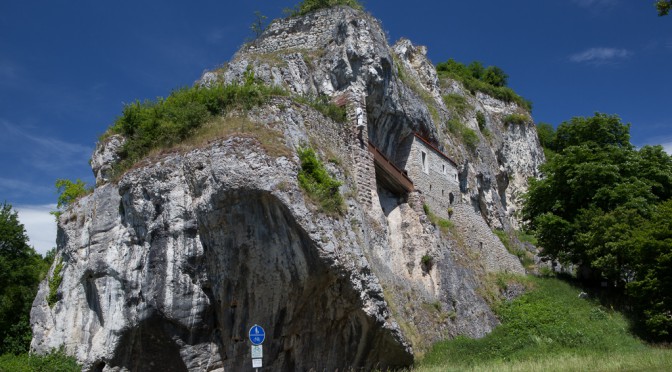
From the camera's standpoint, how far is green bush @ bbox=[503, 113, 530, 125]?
52594 mm

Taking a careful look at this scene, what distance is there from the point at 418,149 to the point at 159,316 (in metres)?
15.4

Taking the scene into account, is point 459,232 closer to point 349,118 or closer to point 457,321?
point 457,321

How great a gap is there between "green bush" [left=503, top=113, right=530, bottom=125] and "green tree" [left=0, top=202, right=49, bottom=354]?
3741cm

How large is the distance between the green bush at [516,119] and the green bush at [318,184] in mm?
36417

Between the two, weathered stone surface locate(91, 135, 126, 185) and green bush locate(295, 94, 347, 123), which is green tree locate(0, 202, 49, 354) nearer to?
weathered stone surface locate(91, 135, 126, 185)

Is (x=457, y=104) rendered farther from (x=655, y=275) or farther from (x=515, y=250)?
(x=655, y=275)

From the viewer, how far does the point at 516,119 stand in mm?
52781

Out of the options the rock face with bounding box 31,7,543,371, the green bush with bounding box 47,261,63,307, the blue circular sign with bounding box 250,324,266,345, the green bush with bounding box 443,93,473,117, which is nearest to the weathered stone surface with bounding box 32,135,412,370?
the rock face with bounding box 31,7,543,371

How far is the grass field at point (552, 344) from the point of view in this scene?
60.0ft

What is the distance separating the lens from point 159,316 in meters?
19.1

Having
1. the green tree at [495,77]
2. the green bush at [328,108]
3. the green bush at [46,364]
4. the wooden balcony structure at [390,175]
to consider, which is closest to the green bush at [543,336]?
the wooden balcony structure at [390,175]

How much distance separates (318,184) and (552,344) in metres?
10.8

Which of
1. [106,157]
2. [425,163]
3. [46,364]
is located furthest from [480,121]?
[46,364]

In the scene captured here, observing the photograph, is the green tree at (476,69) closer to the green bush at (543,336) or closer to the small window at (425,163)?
the small window at (425,163)
